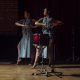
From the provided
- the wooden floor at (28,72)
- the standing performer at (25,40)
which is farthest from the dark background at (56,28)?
the wooden floor at (28,72)

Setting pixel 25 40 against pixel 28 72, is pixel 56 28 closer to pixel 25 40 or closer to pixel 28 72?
pixel 25 40

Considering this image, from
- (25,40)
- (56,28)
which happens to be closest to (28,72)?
(25,40)

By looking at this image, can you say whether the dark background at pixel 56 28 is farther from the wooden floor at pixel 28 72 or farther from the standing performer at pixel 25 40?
the wooden floor at pixel 28 72

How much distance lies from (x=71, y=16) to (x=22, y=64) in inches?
115

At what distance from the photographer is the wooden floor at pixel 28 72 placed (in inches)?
534

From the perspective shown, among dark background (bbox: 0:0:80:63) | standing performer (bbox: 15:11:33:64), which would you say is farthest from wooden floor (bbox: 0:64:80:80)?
dark background (bbox: 0:0:80:63)

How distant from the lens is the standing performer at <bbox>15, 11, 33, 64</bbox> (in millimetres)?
16094

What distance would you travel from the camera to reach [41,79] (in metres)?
13.3

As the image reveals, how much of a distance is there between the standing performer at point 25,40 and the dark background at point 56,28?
1025 millimetres

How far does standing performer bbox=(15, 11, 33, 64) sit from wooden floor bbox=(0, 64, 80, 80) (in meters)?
0.52

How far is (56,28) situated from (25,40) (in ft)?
6.25

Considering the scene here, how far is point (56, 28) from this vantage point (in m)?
17.8

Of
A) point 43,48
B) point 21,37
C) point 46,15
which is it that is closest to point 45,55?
point 43,48

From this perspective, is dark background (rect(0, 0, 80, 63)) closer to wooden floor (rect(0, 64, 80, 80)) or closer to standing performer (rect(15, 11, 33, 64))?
standing performer (rect(15, 11, 33, 64))
